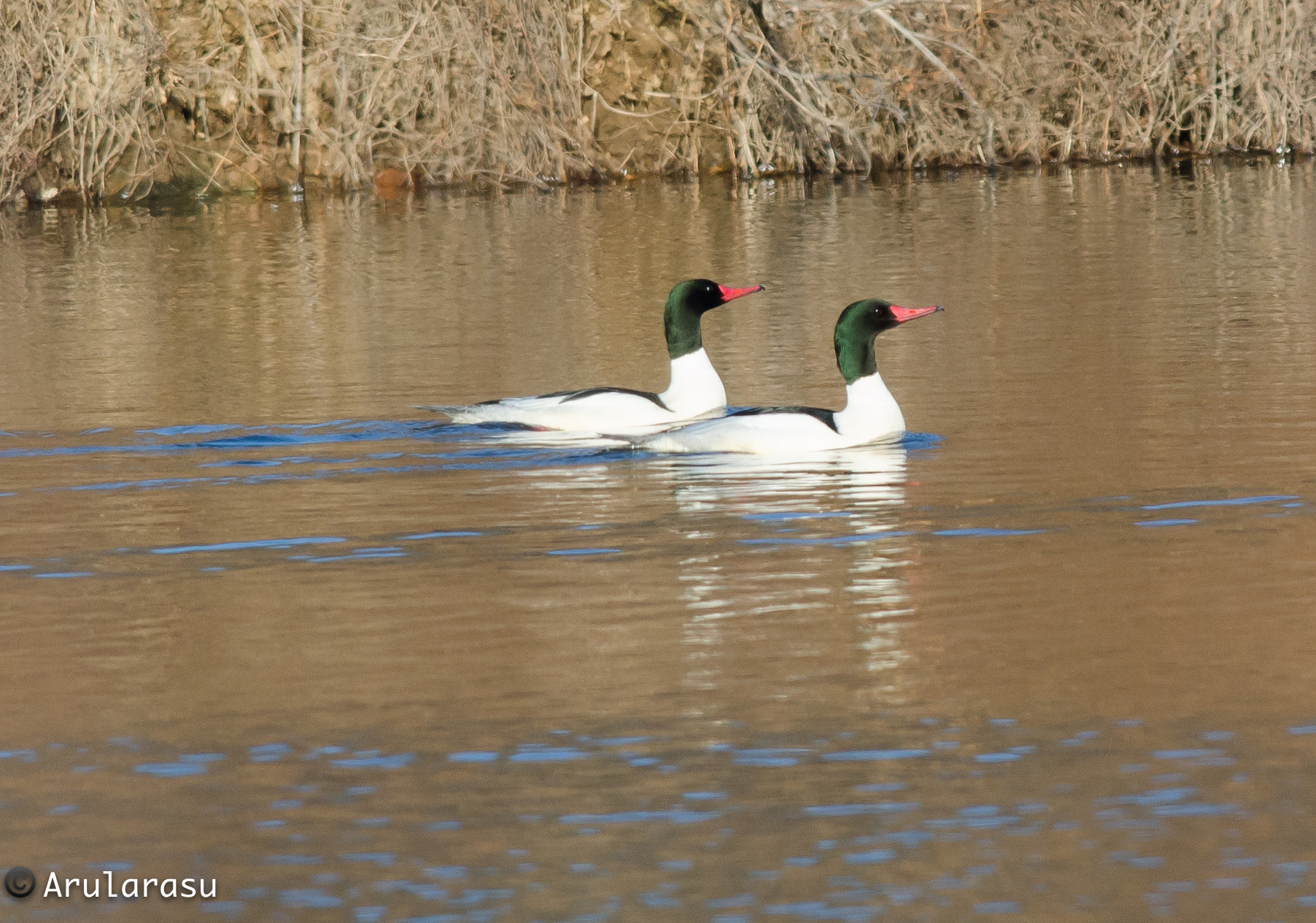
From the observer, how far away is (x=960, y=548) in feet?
25.1

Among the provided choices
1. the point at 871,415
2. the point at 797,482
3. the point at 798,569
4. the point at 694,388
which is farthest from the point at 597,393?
the point at 798,569

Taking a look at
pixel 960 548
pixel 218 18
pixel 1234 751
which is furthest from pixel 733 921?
pixel 218 18

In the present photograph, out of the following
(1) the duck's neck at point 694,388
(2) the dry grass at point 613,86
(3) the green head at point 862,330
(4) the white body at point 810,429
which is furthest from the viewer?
(2) the dry grass at point 613,86

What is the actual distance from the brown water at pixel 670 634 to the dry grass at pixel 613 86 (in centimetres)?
1446

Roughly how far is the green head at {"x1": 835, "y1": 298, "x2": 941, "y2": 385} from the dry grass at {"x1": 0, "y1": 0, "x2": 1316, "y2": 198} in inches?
714

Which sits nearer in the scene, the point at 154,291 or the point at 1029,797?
the point at 1029,797

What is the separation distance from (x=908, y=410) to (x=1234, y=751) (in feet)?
19.9

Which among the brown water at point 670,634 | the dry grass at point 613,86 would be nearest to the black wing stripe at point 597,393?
the brown water at point 670,634

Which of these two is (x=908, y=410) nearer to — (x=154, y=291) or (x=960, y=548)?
(x=960, y=548)

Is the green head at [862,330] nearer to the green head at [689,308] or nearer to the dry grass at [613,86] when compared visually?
the green head at [689,308]

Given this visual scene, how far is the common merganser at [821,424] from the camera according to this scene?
10.0m

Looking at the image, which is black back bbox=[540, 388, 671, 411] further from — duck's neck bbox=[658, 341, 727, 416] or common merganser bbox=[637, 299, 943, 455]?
common merganser bbox=[637, 299, 943, 455]

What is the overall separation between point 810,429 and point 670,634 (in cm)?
363

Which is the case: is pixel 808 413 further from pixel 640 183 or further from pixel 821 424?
pixel 640 183
